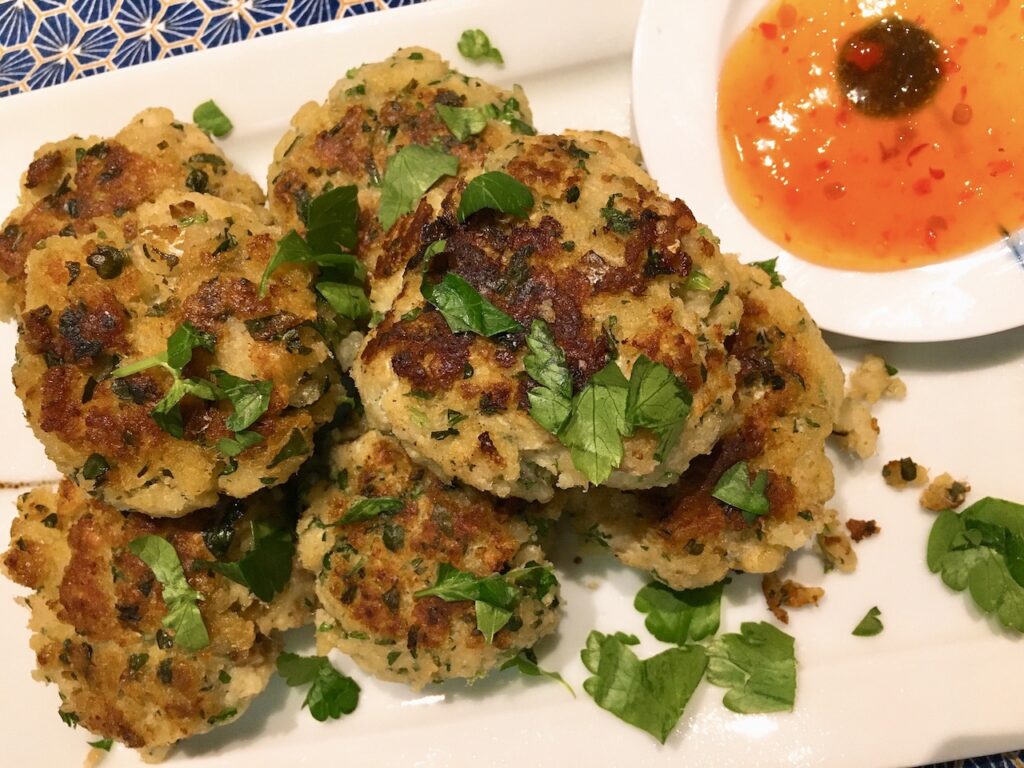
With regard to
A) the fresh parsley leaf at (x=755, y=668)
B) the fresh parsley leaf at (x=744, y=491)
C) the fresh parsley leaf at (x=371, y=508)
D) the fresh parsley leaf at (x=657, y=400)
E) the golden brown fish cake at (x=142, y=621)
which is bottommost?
the golden brown fish cake at (x=142, y=621)

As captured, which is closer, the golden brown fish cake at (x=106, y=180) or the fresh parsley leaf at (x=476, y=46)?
the golden brown fish cake at (x=106, y=180)

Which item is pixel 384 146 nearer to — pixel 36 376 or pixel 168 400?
pixel 168 400

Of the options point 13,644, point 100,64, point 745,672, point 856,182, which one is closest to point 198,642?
point 13,644

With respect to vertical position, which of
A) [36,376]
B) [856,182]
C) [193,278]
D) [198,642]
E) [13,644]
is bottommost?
[13,644]

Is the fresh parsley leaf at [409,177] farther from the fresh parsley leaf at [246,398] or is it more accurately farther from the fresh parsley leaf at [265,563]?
the fresh parsley leaf at [265,563]

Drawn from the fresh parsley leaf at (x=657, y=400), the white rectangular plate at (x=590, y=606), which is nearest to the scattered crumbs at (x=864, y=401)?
the white rectangular plate at (x=590, y=606)

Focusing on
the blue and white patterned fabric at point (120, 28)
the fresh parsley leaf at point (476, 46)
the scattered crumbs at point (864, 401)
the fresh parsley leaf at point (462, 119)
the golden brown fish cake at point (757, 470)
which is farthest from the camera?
the blue and white patterned fabric at point (120, 28)

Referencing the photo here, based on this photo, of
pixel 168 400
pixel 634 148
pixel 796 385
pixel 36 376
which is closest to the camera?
pixel 168 400
